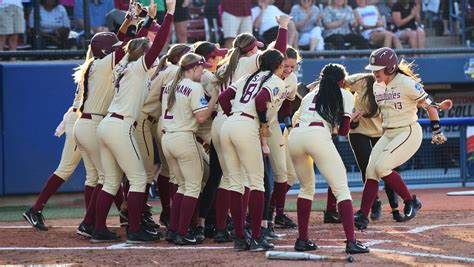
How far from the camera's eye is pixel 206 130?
361 inches

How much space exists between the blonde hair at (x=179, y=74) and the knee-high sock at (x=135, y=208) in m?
0.88

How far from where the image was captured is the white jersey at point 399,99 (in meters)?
9.49

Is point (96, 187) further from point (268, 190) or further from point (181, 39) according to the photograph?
point (181, 39)

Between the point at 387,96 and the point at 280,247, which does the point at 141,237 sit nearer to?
the point at 280,247

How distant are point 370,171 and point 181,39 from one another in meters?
5.57

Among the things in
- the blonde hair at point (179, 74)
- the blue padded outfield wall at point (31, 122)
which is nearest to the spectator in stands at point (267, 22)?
the blue padded outfield wall at point (31, 122)

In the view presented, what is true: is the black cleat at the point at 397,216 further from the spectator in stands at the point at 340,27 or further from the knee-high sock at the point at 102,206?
the spectator in stands at the point at 340,27

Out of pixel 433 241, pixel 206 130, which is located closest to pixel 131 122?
pixel 206 130

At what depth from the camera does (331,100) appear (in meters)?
7.95

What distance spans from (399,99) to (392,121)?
0.25 meters

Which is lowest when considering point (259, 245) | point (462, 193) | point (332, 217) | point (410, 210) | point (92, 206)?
point (462, 193)

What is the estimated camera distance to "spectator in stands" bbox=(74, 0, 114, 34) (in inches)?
551

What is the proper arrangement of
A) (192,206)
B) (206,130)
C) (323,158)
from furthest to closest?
(206,130) → (192,206) → (323,158)

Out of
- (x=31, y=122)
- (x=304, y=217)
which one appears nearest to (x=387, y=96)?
(x=304, y=217)
